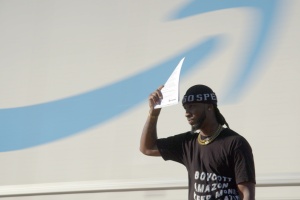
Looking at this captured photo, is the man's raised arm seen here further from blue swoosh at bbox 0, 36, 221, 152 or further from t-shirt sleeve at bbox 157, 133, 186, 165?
blue swoosh at bbox 0, 36, 221, 152

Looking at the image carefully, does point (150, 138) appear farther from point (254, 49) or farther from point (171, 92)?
point (254, 49)

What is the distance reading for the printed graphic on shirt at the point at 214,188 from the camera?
1.75 m

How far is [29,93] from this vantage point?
Answer: 144 inches

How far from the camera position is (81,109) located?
340cm

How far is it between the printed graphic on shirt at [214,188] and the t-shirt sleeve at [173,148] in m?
0.27

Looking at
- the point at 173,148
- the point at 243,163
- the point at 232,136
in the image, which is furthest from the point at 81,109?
the point at 243,163

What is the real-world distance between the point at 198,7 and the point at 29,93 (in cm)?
188

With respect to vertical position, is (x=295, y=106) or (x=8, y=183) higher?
(x=295, y=106)

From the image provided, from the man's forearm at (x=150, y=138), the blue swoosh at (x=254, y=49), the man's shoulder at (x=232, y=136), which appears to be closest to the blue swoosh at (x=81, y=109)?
the blue swoosh at (x=254, y=49)

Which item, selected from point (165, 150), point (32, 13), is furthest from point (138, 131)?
point (32, 13)

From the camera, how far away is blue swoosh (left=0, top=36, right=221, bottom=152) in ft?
10.4

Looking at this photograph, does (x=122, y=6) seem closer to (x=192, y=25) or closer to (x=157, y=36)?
(x=157, y=36)

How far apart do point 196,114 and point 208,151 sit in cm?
21

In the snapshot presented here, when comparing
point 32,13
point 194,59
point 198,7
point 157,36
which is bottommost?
point 194,59
